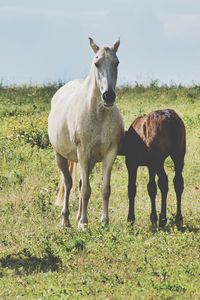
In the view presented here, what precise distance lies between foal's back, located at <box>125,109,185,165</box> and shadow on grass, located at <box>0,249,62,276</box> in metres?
2.55

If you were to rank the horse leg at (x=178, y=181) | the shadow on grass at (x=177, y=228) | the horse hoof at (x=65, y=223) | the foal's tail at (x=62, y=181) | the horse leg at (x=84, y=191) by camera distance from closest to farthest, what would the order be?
the shadow on grass at (x=177, y=228) < the horse leg at (x=178, y=181) < the horse leg at (x=84, y=191) < the horse hoof at (x=65, y=223) < the foal's tail at (x=62, y=181)

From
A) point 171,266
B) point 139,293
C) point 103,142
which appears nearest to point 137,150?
point 103,142

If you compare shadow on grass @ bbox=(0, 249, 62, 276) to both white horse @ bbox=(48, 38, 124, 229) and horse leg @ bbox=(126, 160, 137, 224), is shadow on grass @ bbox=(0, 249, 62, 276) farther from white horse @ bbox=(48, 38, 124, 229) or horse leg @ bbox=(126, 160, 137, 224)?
horse leg @ bbox=(126, 160, 137, 224)

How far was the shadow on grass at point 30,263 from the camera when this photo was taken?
39.3ft

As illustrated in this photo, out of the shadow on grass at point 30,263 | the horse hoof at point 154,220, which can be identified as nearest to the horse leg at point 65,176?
the horse hoof at point 154,220

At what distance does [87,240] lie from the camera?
515 inches

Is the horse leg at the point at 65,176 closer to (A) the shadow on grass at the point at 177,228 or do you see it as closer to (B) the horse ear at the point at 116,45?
(A) the shadow on grass at the point at 177,228

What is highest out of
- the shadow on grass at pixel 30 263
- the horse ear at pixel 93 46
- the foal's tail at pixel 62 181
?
the horse ear at pixel 93 46

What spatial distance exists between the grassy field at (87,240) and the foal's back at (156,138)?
45.1 inches

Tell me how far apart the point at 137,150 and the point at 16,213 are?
3.14m

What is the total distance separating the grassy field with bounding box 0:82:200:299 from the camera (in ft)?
35.9

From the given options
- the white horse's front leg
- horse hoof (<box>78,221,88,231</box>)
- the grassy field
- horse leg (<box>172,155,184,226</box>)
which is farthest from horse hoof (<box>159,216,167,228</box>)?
horse hoof (<box>78,221,88,231</box>)

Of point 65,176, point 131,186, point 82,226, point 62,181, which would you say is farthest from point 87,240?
point 62,181

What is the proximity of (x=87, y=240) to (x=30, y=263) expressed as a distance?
3.40 ft
